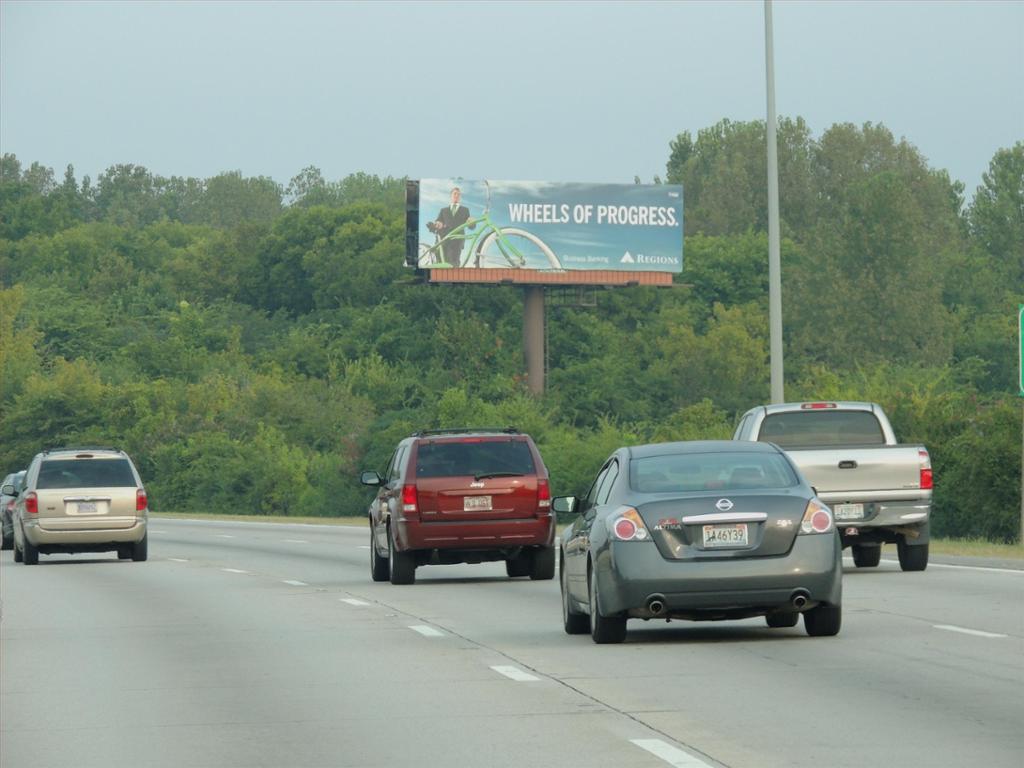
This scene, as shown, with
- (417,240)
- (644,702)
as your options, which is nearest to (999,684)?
(644,702)

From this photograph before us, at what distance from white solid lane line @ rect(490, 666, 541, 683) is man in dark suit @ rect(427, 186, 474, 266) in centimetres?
7058

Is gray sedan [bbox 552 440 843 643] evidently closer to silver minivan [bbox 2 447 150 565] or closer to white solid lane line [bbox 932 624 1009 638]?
white solid lane line [bbox 932 624 1009 638]

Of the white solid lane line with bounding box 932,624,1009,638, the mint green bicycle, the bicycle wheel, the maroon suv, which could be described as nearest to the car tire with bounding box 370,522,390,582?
the maroon suv

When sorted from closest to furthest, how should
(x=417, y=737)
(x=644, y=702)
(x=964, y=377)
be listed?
(x=417, y=737)
(x=644, y=702)
(x=964, y=377)

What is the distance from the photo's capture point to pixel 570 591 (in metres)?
17.8

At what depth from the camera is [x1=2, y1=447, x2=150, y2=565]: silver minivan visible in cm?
3353

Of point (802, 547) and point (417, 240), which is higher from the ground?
point (417, 240)

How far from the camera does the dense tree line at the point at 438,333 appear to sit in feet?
331

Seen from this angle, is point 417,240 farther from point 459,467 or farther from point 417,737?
point 417,737

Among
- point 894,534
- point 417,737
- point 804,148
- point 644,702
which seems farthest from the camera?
point 804,148

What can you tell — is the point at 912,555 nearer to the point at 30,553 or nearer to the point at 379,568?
the point at 379,568

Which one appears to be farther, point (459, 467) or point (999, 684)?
point (459, 467)

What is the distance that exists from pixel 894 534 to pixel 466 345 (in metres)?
83.9

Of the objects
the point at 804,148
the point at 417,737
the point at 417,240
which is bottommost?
the point at 417,737
